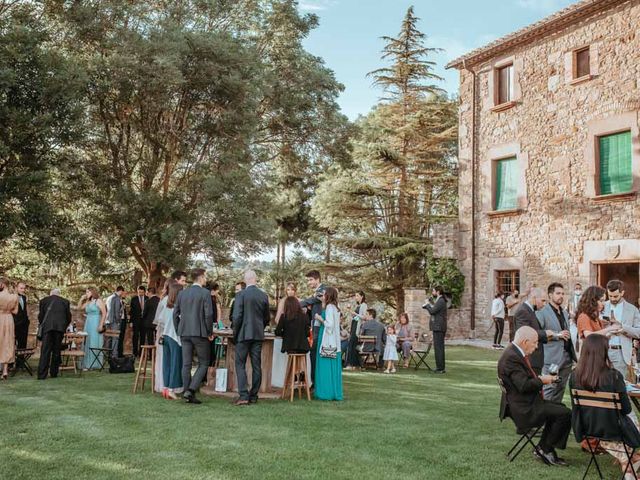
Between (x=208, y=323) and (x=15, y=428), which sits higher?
(x=208, y=323)

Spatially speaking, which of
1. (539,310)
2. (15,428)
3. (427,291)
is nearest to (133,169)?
(427,291)

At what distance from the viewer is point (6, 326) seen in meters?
11.0

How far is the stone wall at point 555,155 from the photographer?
16.8 meters

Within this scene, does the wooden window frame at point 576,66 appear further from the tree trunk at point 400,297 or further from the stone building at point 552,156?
the tree trunk at point 400,297

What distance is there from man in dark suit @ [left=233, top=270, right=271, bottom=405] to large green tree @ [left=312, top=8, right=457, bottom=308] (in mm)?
17347

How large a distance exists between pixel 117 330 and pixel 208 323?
509 centimetres

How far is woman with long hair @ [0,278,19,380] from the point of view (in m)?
10.8

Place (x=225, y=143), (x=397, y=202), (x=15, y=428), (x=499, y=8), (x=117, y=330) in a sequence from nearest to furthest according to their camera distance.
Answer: (x=15, y=428) < (x=117, y=330) < (x=499, y=8) < (x=225, y=143) < (x=397, y=202)

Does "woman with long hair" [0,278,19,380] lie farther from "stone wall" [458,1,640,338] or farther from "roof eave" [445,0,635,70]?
"roof eave" [445,0,635,70]

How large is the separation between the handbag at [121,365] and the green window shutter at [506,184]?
12.6 m

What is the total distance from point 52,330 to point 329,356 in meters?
5.18

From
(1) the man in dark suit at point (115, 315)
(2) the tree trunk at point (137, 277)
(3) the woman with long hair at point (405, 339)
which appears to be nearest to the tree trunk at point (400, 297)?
(2) the tree trunk at point (137, 277)

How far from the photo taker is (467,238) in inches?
814

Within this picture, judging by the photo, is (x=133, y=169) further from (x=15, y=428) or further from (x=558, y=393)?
(x=558, y=393)
